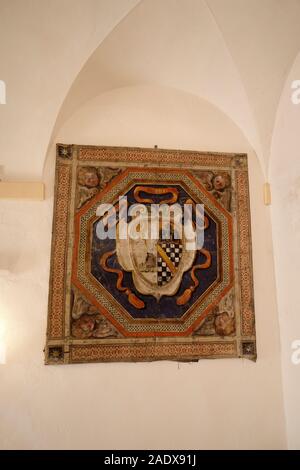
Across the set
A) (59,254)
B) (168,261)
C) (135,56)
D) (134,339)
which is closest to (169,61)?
(135,56)

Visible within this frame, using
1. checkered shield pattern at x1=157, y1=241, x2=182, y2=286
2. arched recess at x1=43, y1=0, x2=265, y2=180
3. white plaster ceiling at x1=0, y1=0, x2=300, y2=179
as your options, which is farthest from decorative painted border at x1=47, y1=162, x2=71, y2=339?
checkered shield pattern at x1=157, y1=241, x2=182, y2=286

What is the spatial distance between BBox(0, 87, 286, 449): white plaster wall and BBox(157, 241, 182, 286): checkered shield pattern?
920mm

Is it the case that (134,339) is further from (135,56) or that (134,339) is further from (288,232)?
(135,56)

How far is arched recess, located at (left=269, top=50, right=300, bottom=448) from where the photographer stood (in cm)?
388

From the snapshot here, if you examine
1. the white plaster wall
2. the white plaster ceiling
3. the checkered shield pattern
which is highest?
the white plaster ceiling

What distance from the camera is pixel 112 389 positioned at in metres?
3.83

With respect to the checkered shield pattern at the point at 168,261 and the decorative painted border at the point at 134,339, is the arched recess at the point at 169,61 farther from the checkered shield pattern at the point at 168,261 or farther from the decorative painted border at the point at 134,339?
the checkered shield pattern at the point at 168,261

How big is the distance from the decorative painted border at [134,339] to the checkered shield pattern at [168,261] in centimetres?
66

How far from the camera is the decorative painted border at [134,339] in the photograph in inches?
152

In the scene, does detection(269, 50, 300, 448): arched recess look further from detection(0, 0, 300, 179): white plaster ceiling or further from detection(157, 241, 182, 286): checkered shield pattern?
detection(157, 241, 182, 286): checkered shield pattern

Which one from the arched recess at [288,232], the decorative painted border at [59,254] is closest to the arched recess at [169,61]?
the arched recess at [288,232]

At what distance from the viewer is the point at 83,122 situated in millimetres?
4445
